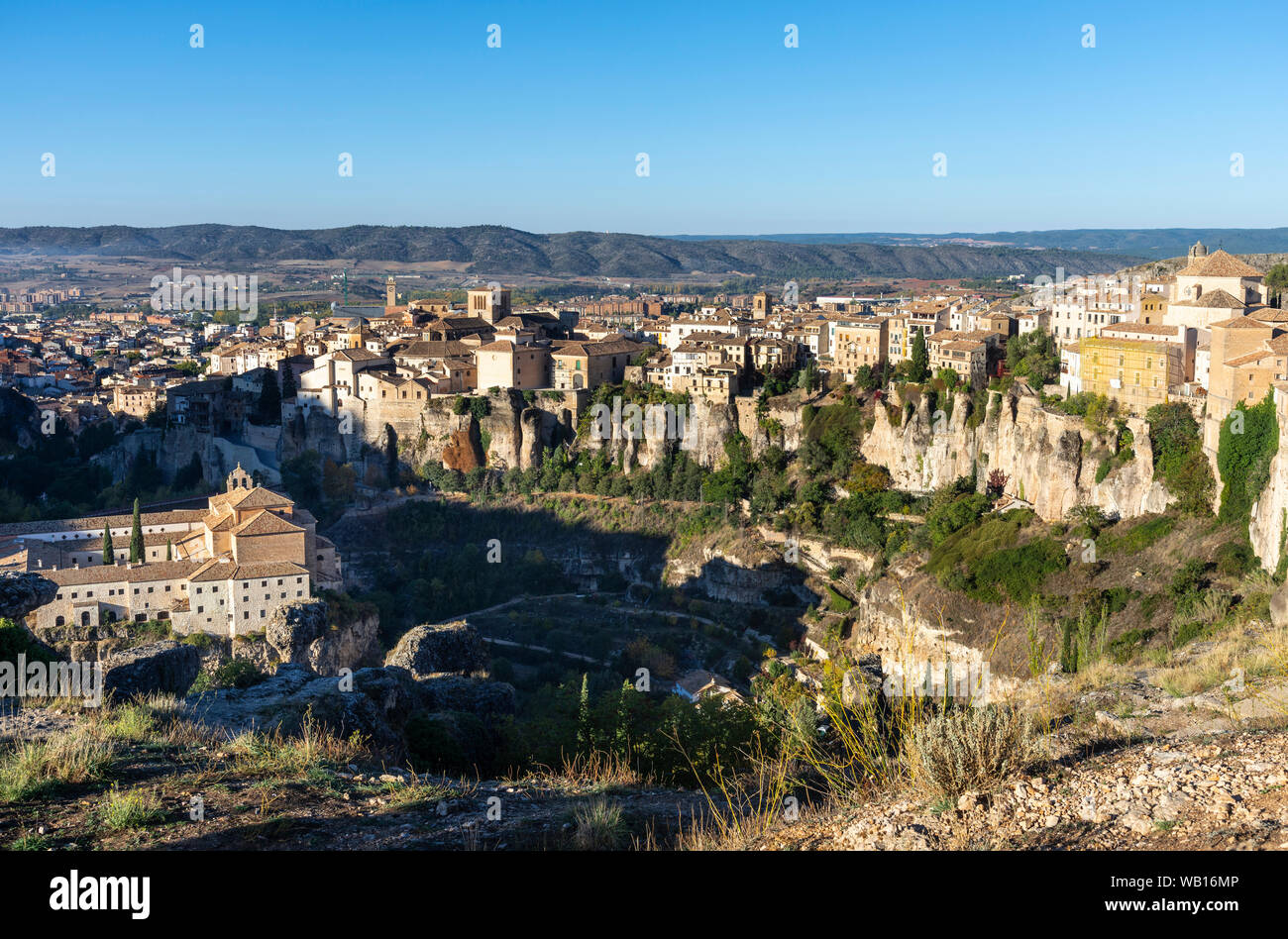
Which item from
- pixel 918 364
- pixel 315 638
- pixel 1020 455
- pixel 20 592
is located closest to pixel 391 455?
pixel 315 638

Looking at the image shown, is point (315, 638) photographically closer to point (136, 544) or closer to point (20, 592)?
point (136, 544)

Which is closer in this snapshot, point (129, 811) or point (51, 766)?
point (129, 811)

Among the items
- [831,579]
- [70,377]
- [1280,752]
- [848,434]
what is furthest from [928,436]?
[70,377]

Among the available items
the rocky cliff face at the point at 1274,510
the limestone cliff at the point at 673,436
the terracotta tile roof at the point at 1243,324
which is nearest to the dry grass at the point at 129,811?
the rocky cliff face at the point at 1274,510

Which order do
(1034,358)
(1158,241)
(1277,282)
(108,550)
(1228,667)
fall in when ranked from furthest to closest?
(1158,241), (1277,282), (1034,358), (108,550), (1228,667)

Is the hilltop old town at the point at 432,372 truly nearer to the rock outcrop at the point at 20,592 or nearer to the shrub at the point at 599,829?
the rock outcrop at the point at 20,592

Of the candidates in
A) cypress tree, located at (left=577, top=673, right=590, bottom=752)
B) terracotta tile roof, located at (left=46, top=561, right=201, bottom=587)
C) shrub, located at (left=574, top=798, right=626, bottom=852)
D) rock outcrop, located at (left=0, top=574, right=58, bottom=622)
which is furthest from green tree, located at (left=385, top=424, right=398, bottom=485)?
shrub, located at (left=574, top=798, right=626, bottom=852)

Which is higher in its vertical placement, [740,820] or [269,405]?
Result: [740,820]

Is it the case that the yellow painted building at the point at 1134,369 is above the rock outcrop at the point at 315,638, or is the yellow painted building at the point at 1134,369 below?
above

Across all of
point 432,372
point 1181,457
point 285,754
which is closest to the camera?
point 285,754
